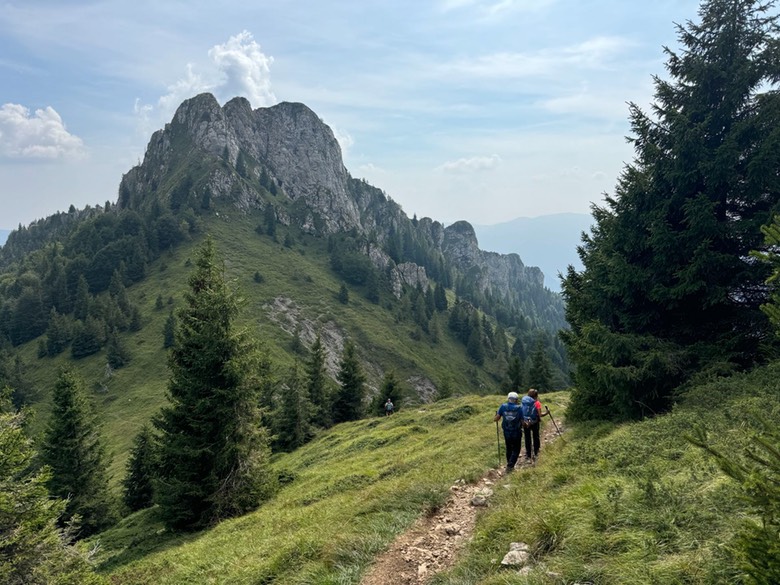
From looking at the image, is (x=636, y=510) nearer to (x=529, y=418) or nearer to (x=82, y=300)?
(x=529, y=418)

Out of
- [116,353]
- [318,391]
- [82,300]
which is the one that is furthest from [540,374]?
[82,300]

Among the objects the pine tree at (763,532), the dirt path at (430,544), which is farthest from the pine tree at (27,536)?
the pine tree at (763,532)

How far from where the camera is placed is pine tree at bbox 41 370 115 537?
3500cm

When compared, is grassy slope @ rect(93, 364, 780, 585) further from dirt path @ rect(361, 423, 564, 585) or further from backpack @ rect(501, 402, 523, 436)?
backpack @ rect(501, 402, 523, 436)

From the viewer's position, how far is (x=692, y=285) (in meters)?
15.0

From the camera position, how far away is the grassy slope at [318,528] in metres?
9.95

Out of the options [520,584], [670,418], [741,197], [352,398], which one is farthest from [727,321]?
[352,398]

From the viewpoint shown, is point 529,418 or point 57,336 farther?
point 57,336

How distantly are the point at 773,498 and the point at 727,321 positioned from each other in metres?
14.5

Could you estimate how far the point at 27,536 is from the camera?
11.9 meters

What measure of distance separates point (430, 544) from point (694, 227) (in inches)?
548

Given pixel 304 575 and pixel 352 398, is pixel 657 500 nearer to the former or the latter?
pixel 304 575

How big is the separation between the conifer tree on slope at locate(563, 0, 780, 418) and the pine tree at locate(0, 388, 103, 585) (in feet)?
57.0

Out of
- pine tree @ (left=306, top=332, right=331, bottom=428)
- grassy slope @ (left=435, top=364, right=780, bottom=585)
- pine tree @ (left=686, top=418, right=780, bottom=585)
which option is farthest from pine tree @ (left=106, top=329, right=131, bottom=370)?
pine tree @ (left=686, top=418, right=780, bottom=585)
